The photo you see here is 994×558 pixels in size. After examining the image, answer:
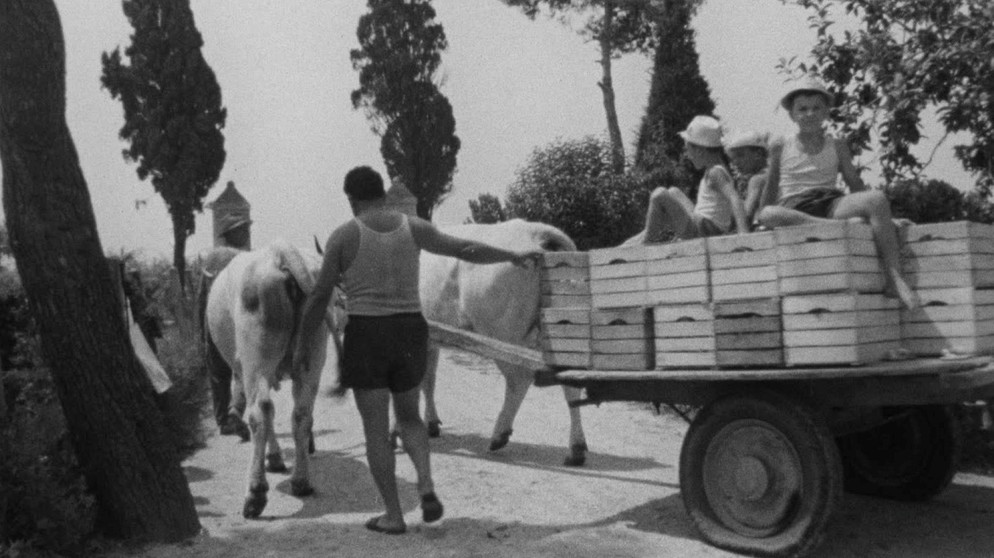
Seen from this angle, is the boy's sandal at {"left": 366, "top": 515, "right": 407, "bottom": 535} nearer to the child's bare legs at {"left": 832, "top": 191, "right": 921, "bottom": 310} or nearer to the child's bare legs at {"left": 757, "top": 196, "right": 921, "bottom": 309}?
the child's bare legs at {"left": 757, "top": 196, "right": 921, "bottom": 309}

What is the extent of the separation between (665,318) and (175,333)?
1124 centimetres

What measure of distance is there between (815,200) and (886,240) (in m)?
0.74

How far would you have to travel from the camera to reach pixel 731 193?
6.29m

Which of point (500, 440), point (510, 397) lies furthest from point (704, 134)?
point (500, 440)

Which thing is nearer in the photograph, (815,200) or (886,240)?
(886,240)

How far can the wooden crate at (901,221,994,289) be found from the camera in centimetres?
501

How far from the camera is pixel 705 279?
17.8 feet

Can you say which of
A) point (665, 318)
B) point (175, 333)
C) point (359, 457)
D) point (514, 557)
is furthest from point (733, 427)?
point (175, 333)

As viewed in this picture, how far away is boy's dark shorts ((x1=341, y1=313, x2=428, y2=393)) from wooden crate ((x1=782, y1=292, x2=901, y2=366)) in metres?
2.09

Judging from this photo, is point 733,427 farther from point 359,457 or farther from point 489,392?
point 489,392

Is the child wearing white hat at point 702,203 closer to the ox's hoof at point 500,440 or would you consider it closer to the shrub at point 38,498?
the ox's hoof at point 500,440

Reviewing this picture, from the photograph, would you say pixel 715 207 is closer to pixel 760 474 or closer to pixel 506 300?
pixel 760 474

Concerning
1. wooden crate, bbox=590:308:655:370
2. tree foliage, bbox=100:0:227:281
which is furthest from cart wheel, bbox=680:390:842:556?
tree foliage, bbox=100:0:227:281

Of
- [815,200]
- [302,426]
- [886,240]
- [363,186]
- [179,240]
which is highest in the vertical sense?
[179,240]
